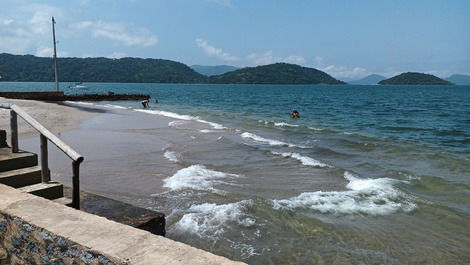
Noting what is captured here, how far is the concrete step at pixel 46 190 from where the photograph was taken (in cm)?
484

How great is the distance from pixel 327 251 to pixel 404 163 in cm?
928

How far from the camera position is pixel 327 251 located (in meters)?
5.75

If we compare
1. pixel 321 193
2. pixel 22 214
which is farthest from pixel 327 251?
pixel 22 214

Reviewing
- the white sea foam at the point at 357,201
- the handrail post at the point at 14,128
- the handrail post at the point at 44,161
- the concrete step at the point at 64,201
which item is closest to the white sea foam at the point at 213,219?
the white sea foam at the point at 357,201

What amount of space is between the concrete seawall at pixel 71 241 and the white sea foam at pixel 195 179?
5154 mm

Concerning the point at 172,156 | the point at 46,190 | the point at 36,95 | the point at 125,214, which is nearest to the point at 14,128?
the point at 46,190

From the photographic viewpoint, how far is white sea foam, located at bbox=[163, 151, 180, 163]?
12.4 m

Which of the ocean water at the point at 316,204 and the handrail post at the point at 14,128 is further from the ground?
the handrail post at the point at 14,128

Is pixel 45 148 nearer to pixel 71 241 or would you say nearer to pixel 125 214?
pixel 125 214

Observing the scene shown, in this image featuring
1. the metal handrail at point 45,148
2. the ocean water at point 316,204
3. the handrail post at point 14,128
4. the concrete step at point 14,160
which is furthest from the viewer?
the ocean water at point 316,204

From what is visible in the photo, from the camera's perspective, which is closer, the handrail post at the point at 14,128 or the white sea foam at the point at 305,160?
the handrail post at the point at 14,128

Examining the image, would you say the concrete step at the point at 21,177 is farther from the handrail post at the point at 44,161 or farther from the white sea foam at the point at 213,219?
the white sea foam at the point at 213,219

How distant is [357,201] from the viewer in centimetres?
835

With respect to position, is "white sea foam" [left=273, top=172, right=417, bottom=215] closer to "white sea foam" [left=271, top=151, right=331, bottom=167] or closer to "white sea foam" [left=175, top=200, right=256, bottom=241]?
"white sea foam" [left=175, top=200, right=256, bottom=241]
